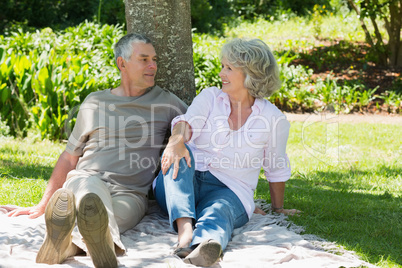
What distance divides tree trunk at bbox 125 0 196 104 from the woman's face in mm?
802

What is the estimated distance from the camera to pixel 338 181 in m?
5.43

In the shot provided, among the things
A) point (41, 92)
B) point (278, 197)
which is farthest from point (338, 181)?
point (41, 92)

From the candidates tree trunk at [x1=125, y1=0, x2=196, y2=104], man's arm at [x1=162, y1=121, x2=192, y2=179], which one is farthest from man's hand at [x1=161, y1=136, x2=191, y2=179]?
tree trunk at [x1=125, y1=0, x2=196, y2=104]

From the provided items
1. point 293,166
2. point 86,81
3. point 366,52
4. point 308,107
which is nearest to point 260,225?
point 293,166

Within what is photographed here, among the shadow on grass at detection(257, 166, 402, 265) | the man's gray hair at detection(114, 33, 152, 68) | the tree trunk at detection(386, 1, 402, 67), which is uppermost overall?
the tree trunk at detection(386, 1, 402, 67)

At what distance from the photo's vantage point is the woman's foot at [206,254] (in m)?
2.71

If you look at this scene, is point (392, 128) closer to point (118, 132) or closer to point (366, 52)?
point (366, 52)

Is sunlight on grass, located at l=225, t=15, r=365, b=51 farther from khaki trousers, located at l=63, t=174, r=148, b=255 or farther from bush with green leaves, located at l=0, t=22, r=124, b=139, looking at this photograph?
khaki trousers, located at l=63, t=174, r=148, b=255

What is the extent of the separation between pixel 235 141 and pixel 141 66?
0.96m

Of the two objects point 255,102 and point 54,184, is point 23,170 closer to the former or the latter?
point 54,184

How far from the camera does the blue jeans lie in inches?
117

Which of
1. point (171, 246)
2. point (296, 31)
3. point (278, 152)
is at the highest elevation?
point (296, 31)

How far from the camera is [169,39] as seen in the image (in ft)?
13.9

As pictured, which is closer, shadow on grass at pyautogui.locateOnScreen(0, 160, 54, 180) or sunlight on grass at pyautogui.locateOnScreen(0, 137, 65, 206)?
sunlight on grass at pyautogui.locateOnScreen(0, 137, 65, 206)
